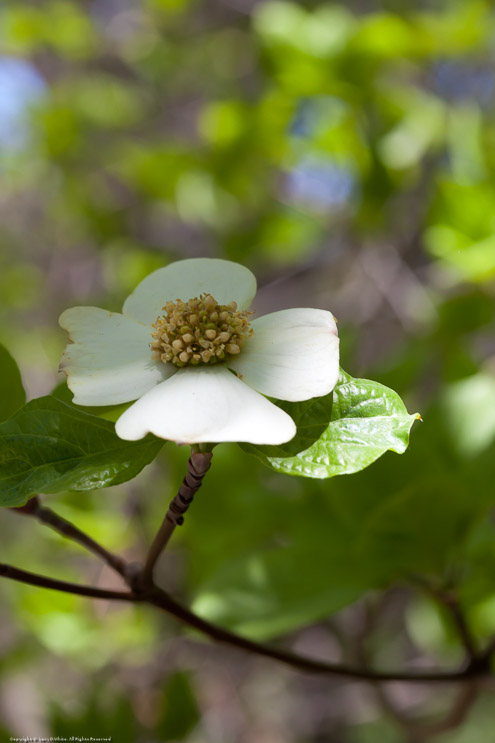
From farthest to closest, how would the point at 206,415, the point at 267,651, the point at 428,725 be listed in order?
the point at 428,725, the point at 267,651, the point at 206,415

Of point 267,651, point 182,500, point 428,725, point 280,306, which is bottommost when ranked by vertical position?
point 428,725

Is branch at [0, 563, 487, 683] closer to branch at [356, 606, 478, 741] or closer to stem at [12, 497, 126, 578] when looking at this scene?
stem at [12, 497, 126, 578]

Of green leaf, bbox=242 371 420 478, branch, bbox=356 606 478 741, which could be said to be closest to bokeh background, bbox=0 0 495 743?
branch, bbox=356 606 478 741

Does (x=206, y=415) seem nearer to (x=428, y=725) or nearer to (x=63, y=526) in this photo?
(x=63, y=526)

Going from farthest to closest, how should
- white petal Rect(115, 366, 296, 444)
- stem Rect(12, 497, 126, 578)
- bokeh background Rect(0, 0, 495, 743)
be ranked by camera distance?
bokeh background Rect(0, 0, 495, 743), stem Rect(12, 497, 126, 578), white petal Rect(115, 366, 296, 444)

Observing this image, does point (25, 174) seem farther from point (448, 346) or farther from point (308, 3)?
point (448, 346)

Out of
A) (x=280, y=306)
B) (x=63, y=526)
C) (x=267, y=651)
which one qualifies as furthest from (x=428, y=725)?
(x=280, y=306)

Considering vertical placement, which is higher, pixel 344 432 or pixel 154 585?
pixel 344 432
